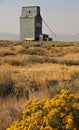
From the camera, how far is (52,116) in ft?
22.4

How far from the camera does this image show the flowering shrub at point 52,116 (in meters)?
6.68

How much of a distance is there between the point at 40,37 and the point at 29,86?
103m

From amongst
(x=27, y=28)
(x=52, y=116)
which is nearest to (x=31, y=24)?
(x=27, y=28)

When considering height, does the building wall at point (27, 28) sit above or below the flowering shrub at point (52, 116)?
below

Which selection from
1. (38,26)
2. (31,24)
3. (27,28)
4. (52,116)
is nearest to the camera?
(52,116)

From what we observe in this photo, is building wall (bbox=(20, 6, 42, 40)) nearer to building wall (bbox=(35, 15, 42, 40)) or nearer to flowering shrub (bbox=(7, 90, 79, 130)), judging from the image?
building wall (bbox=(35, 15, 42, 40))

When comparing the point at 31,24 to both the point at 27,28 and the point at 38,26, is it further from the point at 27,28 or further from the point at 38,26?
the point at 38,26

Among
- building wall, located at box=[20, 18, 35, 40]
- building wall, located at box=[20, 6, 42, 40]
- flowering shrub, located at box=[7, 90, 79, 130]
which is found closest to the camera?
flowering shrub, located at box=[7, 90, 79, 130]

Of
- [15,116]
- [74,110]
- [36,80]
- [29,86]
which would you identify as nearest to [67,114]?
[74,110]

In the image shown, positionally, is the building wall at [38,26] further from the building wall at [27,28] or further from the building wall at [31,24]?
the building wall at [27,28]

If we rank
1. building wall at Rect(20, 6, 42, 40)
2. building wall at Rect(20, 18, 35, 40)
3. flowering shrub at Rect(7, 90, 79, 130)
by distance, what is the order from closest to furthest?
flowering shrub at Rect(7, 90, 79, 130), building wall at Rect(20, 18, 35, 40), building wall at Rect(20, 6, 42, 40)

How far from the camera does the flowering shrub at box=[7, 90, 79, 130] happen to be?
21.9 feet

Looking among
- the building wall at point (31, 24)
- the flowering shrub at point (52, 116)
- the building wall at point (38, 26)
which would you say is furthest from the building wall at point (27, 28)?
the flowering shrub at point (52, 116)

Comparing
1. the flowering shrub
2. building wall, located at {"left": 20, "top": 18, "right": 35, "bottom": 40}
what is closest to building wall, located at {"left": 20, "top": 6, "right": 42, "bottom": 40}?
building wall, located at {"left": 20, "top": 18, "right": 35, "bottom": 40}
